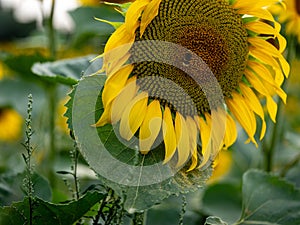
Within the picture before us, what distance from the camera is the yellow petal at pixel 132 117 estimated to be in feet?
2.45

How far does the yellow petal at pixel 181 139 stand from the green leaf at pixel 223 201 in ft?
1.89

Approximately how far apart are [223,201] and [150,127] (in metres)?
0.66

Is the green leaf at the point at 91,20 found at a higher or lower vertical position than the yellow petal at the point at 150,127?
lower

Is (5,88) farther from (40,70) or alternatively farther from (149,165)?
(149,165)

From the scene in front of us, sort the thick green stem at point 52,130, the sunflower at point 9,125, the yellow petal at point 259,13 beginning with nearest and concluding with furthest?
the yellow petal at point 259,13, the thick green stem at point 52,130, the sunflower at point 9,125

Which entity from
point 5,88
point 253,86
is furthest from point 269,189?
point 5,88

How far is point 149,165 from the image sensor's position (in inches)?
28.9

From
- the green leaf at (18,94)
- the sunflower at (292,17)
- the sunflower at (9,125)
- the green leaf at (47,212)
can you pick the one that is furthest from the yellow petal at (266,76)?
the sunflower at (9,125)

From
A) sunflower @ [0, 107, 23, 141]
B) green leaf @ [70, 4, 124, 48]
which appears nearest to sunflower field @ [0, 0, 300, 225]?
green leaf @ [70, 4, 124, 48]

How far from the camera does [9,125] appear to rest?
2.12 m

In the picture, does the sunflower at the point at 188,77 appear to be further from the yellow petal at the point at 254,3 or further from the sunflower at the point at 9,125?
the sunflower at the point at 9,125

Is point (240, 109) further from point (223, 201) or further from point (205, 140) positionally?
point (223, 201)

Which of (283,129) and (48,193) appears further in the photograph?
(283,129)

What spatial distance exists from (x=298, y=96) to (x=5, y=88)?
35.1 inches
